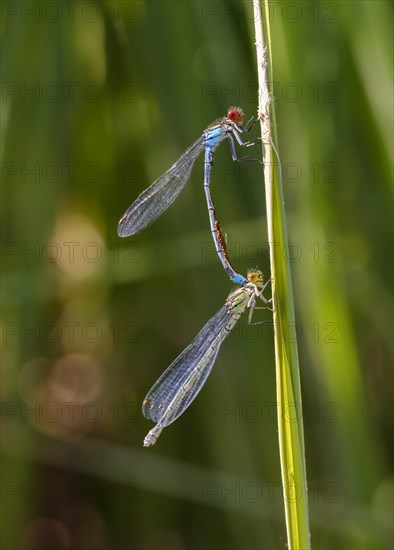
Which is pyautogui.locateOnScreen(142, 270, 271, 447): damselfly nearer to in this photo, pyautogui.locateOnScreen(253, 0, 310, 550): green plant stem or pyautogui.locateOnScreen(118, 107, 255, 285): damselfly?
pyautogui.locateOnScreen(118, 107, 255, 285): damselfly

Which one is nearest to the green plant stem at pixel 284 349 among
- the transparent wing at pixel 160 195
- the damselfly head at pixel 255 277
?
the damselfly head at pixel 255 277

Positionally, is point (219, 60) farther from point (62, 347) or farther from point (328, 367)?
point (62, 347)

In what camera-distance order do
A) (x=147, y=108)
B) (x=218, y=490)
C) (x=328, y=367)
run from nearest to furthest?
(x=328, y=367)
(x=218, y=490)
(x=147, y=108)

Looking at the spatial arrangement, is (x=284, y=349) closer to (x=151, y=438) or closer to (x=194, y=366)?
(x=151, y=438)

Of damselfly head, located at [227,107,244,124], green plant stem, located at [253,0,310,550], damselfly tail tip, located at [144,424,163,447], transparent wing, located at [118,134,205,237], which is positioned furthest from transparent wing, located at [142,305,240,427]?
green plant stem, located at [253,0,310,550]

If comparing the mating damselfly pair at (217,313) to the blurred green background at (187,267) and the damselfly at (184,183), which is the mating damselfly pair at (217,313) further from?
the blurred green background at (187,267)

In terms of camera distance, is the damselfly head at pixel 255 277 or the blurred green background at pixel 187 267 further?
the blurred green background at pixel 187 267

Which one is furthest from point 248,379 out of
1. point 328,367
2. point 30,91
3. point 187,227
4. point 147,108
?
point 30,91
